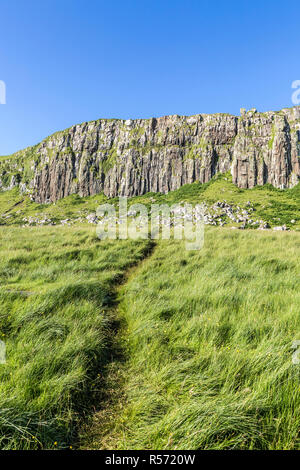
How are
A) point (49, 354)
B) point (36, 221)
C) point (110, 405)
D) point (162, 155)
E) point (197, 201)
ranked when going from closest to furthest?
point (110, 405), point (49, 354), point (197, 201), point (36, 221), point (162, 155)

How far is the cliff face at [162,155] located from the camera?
10644 centimetres

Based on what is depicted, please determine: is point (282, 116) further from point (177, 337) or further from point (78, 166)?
point (177, 337)

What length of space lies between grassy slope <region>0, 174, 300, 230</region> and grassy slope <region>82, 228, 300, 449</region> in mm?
64620

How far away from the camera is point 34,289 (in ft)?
18.6

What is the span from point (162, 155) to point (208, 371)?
13344 centimetres

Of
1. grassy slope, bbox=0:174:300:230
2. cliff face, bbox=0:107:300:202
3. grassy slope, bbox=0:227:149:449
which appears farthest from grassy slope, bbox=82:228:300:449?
cliff face, bbox=0:107:300:202

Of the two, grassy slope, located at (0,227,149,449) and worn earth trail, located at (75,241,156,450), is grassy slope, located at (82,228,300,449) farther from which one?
grassy slope, located at (0,227,149,449)

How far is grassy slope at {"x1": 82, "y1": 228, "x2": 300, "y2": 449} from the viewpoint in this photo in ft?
6.64

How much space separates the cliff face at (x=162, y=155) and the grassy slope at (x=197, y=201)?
6.73m

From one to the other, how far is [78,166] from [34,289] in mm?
146369

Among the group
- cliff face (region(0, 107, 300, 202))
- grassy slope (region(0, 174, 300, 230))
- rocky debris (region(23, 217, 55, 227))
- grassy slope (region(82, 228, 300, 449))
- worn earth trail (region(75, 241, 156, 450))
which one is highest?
cliff face (region(0, 107, 300, 202))

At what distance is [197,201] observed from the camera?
91.5m

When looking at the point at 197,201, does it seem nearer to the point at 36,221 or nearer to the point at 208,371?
the point at 36,221

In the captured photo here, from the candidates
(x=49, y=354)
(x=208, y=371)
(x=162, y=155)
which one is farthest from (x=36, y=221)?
(x=208, y=371)
